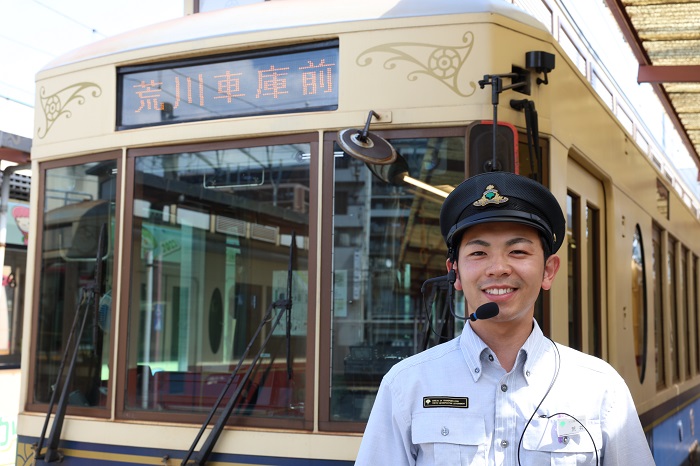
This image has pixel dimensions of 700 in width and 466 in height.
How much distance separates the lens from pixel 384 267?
382 cm

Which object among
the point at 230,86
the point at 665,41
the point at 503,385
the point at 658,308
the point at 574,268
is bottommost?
the point at 503,385

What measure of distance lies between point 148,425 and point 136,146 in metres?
1.19

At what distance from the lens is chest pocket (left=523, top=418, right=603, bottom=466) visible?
1563mm

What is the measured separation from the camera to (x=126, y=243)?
161 inches

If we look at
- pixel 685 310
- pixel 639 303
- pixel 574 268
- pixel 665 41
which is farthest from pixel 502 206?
pixel 685 310

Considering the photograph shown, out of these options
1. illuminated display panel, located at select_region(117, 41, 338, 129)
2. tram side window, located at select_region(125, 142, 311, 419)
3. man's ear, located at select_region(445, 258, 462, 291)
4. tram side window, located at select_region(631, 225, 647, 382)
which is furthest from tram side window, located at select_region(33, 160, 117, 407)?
tram side window, located at select_region(631, 225, 647, 382)

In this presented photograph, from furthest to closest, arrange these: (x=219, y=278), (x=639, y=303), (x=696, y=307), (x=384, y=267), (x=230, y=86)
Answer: (x=696, y=307)
(x=639, y=303)
(x=219, y=278)
(x=230, y=86)
(x=384, y=267)

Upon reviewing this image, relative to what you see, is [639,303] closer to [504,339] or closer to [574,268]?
[574,268]

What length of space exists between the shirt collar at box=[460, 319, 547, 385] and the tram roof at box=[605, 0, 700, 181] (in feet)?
13.5

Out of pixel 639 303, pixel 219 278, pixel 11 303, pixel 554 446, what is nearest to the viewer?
pixel 554 446

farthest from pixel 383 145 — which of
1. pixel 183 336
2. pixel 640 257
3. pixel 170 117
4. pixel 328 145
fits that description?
pixel 640 257

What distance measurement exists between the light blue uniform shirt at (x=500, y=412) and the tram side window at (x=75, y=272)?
2.68 m

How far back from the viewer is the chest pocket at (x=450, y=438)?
1570 mm

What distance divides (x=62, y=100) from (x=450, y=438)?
3.33 metres
